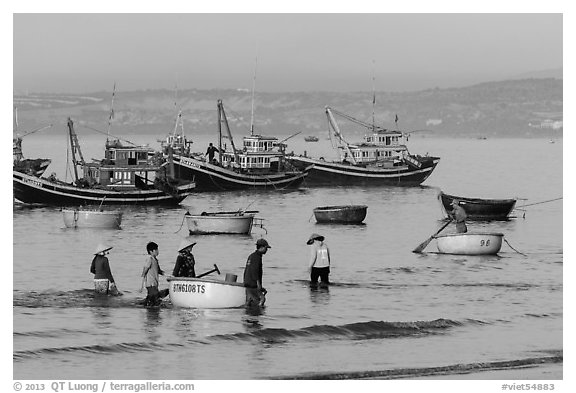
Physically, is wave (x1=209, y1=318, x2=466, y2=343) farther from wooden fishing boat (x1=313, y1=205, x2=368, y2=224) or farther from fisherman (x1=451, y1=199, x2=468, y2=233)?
wooden fishing boat (x1=313, y1=205, x2=368, y2=224)

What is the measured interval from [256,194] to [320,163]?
17.9 metres

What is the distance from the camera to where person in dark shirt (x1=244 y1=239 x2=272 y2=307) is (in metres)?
36.6

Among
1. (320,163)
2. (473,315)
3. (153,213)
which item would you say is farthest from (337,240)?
(320,163)

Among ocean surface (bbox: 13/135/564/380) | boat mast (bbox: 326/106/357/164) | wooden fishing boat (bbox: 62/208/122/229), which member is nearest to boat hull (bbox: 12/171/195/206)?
wooden fishing boat (bbox: 62/208/122/229)

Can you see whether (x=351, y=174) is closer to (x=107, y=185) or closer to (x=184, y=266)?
(x=107, y=185)

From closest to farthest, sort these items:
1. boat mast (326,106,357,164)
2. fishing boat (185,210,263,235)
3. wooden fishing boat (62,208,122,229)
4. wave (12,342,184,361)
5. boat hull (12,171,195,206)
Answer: wave (12,342,184,361) → fishing boat (185,210,263,235) → wooden fishing boat (62,208,122,229) → boat hull (12,171,195,206) → boat mast (326,106,357,164)

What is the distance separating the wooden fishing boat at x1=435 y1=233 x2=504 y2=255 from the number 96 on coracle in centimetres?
2078

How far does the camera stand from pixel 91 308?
3972cm

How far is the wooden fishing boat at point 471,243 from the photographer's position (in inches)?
2185

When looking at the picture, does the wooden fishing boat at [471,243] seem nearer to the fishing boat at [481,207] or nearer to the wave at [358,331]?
the wave at [358,331]

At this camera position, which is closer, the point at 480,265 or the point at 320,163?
the point at 480,265

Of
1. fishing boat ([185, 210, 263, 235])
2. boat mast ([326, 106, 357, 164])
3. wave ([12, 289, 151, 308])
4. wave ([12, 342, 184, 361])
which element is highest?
boat mast ([326, 106, 357, 164])

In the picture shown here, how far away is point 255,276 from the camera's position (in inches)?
1462
